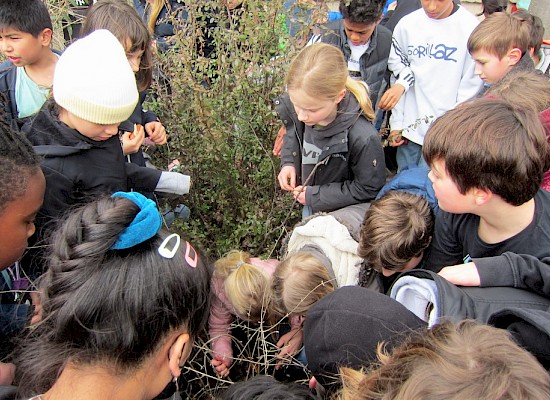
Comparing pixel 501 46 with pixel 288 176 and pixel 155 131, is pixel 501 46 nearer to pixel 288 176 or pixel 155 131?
pixel 288 176

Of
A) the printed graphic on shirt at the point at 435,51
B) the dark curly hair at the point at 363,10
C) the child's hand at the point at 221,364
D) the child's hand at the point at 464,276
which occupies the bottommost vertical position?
the child's hand at the point at 221,364

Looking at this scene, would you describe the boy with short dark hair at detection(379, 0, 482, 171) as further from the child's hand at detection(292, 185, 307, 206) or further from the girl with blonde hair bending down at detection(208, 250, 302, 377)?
the girl with blonde hair bending down at detection(208, 250, 302, 377)

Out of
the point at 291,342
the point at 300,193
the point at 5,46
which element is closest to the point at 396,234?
the point at 291,342

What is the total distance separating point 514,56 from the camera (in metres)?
2.72

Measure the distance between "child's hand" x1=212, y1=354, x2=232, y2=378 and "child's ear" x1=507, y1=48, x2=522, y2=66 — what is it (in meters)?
2.40

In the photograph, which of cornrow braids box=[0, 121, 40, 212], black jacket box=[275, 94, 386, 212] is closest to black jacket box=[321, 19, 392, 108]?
black jacket box=[275, 94, 386, 212]

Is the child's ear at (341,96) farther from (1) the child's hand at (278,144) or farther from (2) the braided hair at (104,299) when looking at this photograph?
(2) the braided hair at (104,299)

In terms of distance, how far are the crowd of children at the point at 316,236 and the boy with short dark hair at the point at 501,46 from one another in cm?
1

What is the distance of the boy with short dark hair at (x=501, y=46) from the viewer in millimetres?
2674

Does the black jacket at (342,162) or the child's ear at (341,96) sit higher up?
the child's ear at (341,96)

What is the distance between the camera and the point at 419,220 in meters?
1.88

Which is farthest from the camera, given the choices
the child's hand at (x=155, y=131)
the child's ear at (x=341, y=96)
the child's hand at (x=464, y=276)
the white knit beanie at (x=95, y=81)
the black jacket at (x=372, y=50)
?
the black jacket at (x=372, y=50)

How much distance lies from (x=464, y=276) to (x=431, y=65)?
221cm

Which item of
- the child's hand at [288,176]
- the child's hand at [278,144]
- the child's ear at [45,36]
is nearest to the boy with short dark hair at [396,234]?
the child's hand at [288,176]
